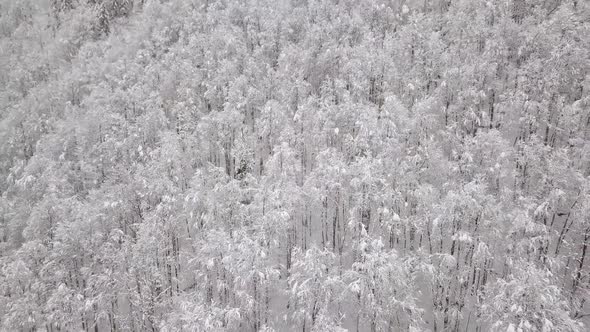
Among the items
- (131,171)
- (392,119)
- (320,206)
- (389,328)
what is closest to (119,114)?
(131,171)

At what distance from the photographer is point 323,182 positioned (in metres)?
27.4

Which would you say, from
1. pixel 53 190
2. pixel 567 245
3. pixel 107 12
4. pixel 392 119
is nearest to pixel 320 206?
pixel 392 119

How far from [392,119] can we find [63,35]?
5354cm

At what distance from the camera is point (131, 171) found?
32.3 meters

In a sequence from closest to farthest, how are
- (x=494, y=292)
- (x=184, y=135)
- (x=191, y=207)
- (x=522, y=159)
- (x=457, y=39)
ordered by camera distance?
(x=494, y=292) → (x=522, y=159) → (x=191, y=207) → (x=184, y=135) → (x=457, y=39)

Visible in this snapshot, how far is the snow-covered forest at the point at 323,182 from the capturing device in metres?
23.3

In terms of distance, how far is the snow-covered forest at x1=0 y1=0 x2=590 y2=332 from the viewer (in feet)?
76.5

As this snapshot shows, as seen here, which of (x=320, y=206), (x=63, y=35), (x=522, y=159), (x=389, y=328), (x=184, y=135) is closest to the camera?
(x=389, y=328)

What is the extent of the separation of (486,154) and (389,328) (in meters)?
12.5

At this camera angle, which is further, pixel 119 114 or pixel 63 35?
pixel 63 35

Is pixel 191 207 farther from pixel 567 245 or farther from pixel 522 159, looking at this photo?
pixel 567 245

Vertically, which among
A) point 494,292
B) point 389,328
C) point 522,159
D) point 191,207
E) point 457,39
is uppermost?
point 457,39

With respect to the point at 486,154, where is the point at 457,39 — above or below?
above

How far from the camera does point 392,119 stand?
1176 inches
